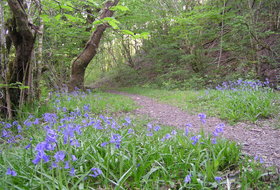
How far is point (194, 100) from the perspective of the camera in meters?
6.99

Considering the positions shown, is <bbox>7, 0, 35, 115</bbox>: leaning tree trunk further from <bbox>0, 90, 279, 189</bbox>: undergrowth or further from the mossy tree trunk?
<bbox>0, 90, 279, 189</bbox>: undergrowth

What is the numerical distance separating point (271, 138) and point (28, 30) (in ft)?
16.2

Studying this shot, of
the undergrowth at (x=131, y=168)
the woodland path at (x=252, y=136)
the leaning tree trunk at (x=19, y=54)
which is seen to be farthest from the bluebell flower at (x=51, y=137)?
the leaning tree trunk at (x=19, y=54)

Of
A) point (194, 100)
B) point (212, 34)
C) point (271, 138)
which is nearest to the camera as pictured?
point (271, 138)

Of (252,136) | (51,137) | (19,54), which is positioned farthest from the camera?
(19,54)

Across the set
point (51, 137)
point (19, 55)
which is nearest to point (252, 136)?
point (51, 137)

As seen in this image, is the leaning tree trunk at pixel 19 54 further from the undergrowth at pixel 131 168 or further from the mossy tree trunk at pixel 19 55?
the undergrowth at pixel 131 168

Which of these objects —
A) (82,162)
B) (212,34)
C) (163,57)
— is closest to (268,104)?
(82,162)

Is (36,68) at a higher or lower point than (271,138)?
higher

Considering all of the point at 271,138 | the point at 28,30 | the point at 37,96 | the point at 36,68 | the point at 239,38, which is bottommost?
the point at 271,138

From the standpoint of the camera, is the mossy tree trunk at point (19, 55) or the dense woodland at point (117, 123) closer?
the dense woodland at point (117, 123)

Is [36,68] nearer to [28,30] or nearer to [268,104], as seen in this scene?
[28,30]

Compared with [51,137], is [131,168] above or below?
below

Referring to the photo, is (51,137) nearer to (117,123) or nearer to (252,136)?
(117,123)
